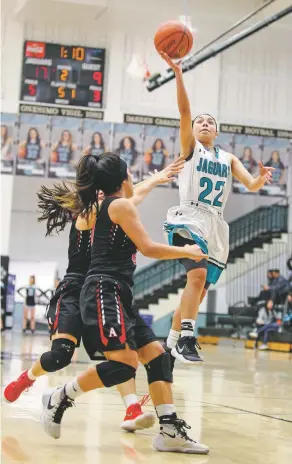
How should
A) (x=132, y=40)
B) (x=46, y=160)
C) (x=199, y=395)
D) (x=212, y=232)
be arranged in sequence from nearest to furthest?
1. (x=212, y=232)
2. (x=199, y=395)
3. (x=46, y=160)
4. (x=132, y=40)

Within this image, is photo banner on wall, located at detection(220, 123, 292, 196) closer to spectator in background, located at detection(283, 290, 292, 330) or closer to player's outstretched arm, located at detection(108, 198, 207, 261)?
spectator in background, located at detection(283, 290, 292, 330)

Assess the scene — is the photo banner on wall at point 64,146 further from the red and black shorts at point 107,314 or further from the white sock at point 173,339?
the red and black shorts at point 107,314

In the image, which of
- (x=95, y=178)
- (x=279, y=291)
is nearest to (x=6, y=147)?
(x=279, y=291)

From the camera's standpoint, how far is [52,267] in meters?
24.0

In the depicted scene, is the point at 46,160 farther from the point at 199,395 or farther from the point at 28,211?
the point at 199,395

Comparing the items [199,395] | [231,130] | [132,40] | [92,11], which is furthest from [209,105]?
[199,395]

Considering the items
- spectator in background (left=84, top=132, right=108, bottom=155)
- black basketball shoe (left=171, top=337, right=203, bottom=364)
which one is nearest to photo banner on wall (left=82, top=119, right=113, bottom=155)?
spectator in background (left=84, top=132, right=108, bottom=155)

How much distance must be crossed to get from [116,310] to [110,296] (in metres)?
0.07

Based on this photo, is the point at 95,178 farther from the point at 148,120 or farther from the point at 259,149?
the point at 259,149

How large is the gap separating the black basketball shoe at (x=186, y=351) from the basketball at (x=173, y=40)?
2.18 meters

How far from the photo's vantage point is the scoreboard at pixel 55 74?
60.2 ft

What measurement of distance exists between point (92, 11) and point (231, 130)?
464 cm

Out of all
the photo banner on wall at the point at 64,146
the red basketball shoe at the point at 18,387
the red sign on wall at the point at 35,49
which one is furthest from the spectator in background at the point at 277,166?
the red basketball shoe at the point at 18,387

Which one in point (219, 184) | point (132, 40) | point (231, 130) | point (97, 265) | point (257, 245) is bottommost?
point (257, 245)
